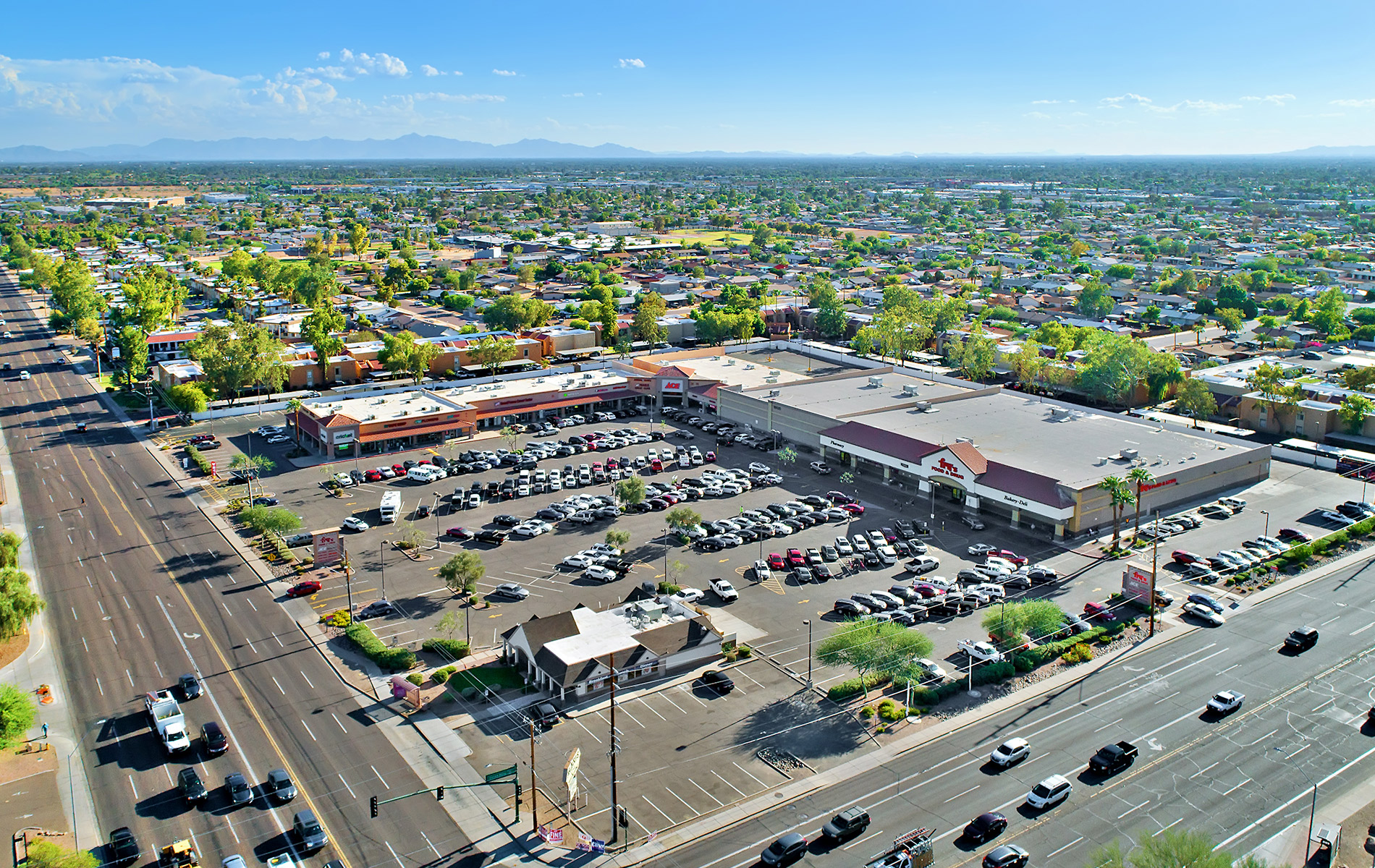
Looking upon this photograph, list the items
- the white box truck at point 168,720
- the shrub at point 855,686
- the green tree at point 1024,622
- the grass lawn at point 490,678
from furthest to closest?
the green tree at point 1024,622
the grass lawn at point 490,678
the shrub at point 855,686
the white box truck at point 168,720

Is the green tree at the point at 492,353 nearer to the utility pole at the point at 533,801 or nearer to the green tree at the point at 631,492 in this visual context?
the green tree at the point at 631,492

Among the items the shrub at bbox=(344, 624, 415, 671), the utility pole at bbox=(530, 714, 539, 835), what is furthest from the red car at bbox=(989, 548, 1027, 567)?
the shrub at bbox=(344, 624, 415, 671)

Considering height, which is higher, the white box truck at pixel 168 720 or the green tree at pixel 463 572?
the green tree at pixel 463 572

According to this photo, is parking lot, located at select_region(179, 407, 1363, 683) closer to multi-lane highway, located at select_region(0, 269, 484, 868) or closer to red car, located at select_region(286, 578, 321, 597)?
red car, located at select_region(286, 578, 321, 597)

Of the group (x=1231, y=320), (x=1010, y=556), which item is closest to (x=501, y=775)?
(x=1010, y=556)

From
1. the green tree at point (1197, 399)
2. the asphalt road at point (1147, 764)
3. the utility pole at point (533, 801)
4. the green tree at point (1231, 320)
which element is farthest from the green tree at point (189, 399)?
the green tree at point (1231, 320)

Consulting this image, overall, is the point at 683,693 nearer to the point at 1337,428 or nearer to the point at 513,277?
the point at 1337,428
